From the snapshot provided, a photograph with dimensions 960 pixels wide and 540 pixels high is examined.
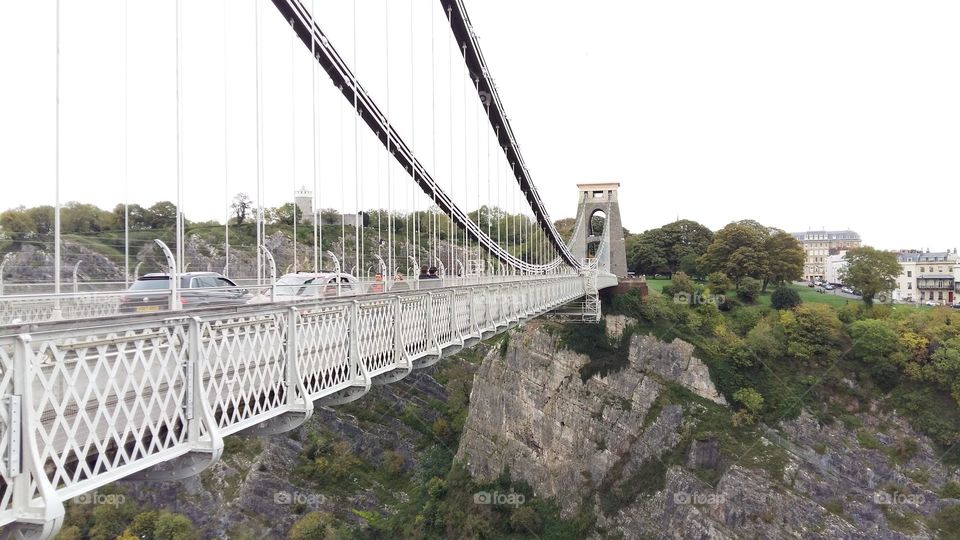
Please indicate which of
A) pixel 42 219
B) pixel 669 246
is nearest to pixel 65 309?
pixel 42 219

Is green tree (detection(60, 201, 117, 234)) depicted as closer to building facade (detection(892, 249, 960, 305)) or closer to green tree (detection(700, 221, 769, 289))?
green tree (detection(700, 221, 769, 289))

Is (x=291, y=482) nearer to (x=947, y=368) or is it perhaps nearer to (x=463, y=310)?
(x=463, y=310)

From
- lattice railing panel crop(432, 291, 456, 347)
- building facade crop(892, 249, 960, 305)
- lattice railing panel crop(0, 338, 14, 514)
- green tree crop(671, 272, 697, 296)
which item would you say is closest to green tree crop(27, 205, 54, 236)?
lattice railing panel crop(432, 291, 456, 347)

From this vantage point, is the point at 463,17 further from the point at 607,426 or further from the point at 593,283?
the point at 607,426

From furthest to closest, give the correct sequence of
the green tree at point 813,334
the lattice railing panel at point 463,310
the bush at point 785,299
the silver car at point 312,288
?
the bush at point 785,299, the green tree at point 813,334, the lattice railing panel at point 463,310, the silver car at point 312,288

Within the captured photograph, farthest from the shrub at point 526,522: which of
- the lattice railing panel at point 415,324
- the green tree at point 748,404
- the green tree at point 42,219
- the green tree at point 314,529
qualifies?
the green tree at point 42,219

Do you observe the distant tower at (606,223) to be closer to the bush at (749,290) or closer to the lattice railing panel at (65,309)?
the bush at (749,290)

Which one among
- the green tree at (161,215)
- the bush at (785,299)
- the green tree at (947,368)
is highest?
the green tree at (161,215)
